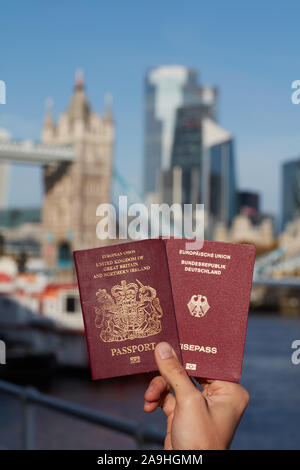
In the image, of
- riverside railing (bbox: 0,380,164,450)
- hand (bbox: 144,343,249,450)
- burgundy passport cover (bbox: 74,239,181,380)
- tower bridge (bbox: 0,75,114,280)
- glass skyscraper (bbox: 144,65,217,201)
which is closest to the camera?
hand (bbox: 144,343,249,450)

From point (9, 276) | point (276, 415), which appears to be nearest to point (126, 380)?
point (276, 415)

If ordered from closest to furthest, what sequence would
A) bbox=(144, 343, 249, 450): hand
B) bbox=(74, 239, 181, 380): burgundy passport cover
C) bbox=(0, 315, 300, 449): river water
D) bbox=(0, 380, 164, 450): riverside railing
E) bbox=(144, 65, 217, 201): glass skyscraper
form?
bbox=(144, 343, 249, 450): hand, bbox=(74, 239, 181, 380): burgundy passport cover, bbox=(0, 380, 164, 450): riverside railing, bbox=(0, 315, 300, 449): river water, bbox=(144, 65, 217, 201): glass skyscraper

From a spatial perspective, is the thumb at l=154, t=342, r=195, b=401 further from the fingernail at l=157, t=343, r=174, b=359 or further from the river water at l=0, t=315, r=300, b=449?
the river water at l=0, t=315, r=300, b=449

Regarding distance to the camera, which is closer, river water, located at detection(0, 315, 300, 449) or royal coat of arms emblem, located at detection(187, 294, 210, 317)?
royal coat of arms emblem, located at detection(187, 294, 210, 317)

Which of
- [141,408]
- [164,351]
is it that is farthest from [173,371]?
[141,408]

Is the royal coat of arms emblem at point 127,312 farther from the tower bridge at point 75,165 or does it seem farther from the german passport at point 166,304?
the tower bridge at point 75,165

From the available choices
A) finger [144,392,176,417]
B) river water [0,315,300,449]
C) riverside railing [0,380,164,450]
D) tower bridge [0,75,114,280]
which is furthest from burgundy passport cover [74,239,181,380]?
tower bridge [0,75,114,280]

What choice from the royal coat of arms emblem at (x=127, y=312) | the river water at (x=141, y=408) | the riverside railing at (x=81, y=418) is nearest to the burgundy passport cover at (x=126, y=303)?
the royal coat of arms emblem at (x=127, y=312)
